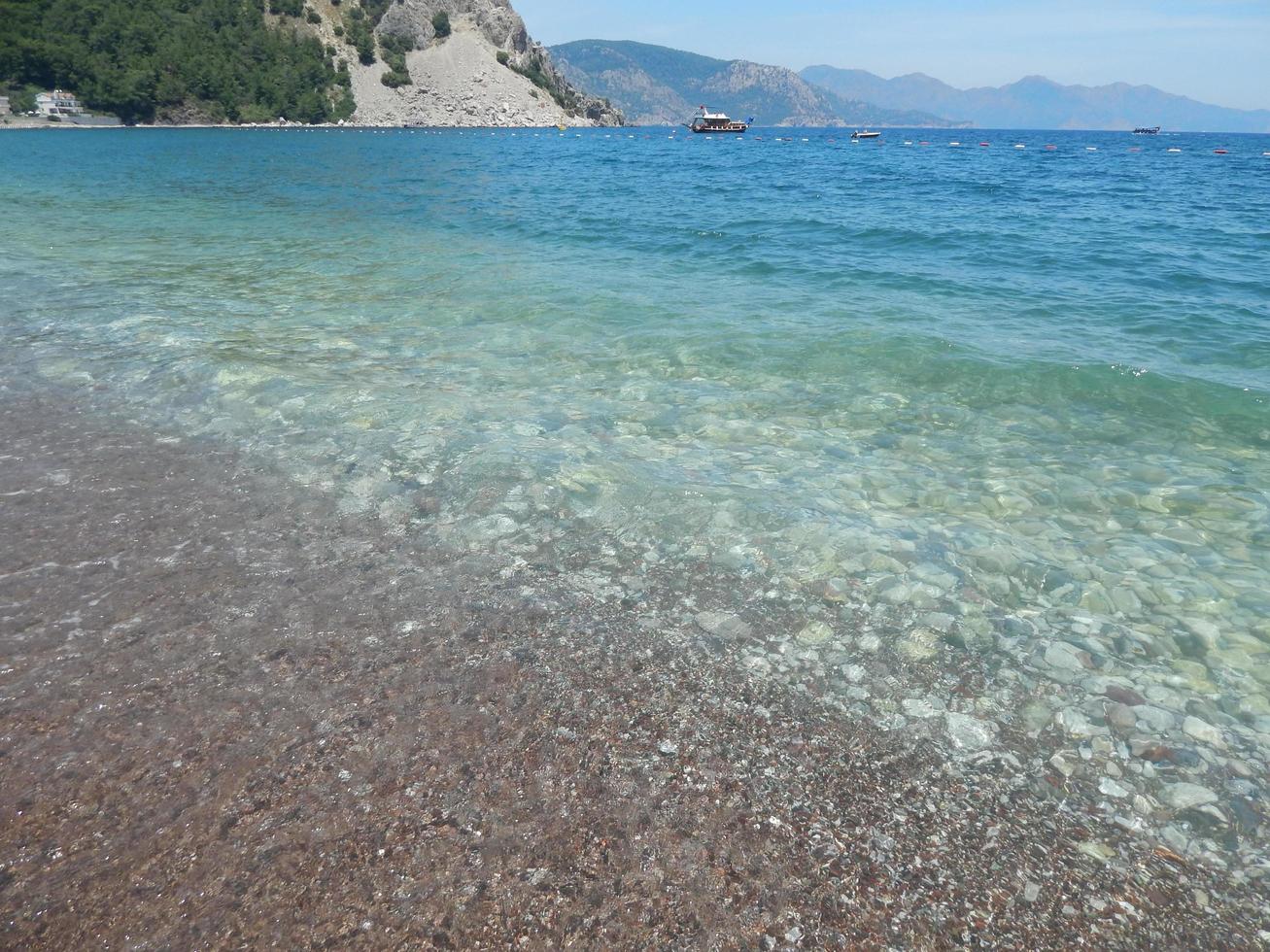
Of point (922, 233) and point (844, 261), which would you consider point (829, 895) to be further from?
point (922, 233)

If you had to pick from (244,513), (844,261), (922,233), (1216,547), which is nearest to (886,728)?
(1216,547)

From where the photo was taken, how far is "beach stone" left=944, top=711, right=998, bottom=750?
151 inches

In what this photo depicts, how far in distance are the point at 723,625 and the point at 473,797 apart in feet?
6.38

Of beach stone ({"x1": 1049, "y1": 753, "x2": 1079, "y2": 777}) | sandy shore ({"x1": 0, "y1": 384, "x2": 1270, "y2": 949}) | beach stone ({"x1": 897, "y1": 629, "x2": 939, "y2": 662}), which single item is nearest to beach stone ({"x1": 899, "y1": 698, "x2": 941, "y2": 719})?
sandy shore ({"x1": 0, "y1": 384, "x2": 1270, "y2": 949})

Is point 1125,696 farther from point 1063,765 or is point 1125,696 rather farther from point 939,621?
point 939,621

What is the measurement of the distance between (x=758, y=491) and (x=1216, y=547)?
364 cm

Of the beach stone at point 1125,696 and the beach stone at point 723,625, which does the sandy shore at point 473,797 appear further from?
the beach stone at point 1125,696

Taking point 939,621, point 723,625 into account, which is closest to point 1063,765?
point 939,621

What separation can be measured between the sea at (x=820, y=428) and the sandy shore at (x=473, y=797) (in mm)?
434

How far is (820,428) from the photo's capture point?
8.26 m

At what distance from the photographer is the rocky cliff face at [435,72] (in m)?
171

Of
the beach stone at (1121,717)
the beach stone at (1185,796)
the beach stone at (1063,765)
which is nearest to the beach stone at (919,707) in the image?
the beach stone at (1063,765)

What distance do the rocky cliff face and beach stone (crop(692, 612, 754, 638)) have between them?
184575mm

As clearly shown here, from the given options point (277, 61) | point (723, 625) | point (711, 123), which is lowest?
point (723, 625)
